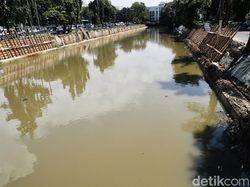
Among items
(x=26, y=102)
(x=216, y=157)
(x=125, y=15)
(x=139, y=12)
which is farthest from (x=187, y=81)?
(x=139, y=12)

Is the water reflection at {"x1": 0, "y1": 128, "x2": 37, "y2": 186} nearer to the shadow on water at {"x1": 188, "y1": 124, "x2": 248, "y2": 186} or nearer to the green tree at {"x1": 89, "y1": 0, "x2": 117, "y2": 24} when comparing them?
the shadow on water at {"x1": 188, "y1": 124, "x2": 248, "y2": 186}

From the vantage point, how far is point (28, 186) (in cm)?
765

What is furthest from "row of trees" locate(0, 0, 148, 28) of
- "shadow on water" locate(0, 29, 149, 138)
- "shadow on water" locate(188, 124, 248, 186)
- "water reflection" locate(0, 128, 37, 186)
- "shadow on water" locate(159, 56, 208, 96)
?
"shadow on water" locate(188, 124, 248, 186)

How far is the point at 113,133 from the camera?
421 inches

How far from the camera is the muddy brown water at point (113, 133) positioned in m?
7.95

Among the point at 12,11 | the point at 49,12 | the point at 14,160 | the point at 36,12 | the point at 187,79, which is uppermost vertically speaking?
the point at 12,11

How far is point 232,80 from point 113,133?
7.48m

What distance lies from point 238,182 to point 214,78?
9.81 m

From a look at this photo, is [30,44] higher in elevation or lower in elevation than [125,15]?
higher

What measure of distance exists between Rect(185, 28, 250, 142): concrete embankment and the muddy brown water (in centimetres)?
58

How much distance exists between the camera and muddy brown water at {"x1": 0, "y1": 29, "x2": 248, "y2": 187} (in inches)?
313

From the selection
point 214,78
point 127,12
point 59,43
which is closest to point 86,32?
point 59,43

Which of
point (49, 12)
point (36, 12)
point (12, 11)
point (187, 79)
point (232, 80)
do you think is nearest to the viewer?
point (232, 80)

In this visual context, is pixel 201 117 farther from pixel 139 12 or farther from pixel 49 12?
Result: pixel 139 12
